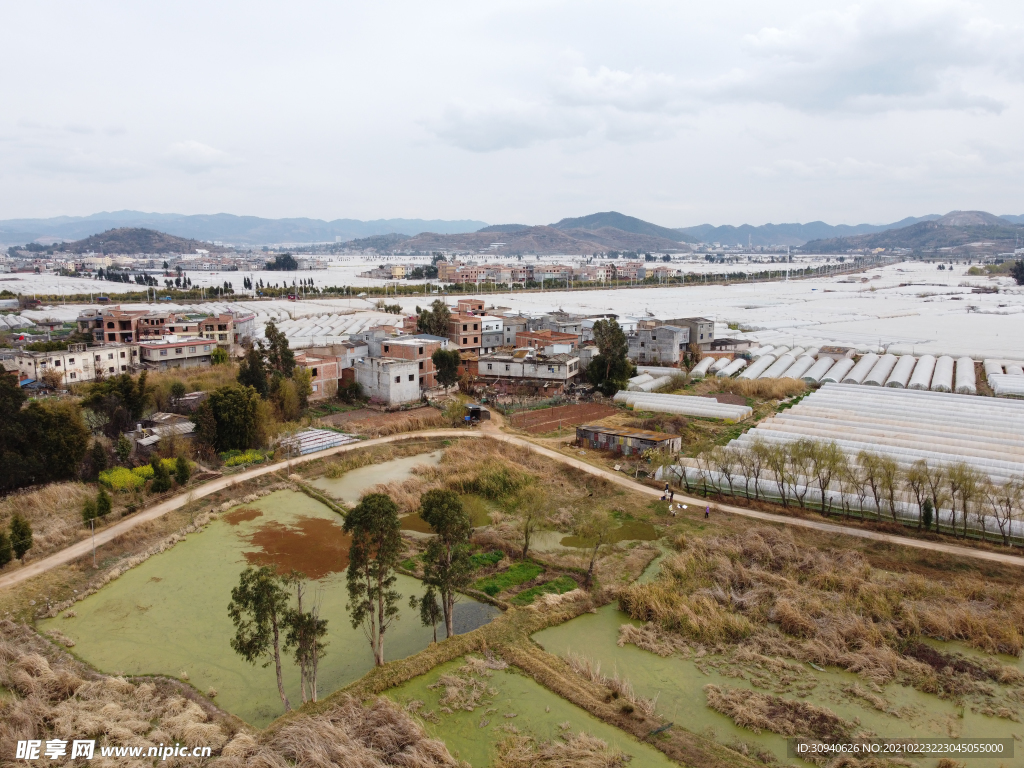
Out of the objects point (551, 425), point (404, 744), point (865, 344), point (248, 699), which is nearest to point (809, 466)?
point (551, 425)

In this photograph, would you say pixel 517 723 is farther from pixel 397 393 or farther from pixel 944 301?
pixel 944 301

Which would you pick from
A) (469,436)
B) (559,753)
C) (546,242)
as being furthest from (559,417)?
(546,242)

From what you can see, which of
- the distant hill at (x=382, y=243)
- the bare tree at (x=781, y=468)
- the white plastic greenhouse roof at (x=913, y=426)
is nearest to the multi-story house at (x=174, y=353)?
the white plastic greenhouse roof at (x=913, y=426)

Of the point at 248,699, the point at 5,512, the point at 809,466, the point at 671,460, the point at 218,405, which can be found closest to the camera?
the point at 248,699

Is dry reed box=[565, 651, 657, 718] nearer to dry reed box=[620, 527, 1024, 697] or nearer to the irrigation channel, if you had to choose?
dry reed box=[620, 527, 1024, 697]

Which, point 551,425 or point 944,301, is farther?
point 944,301

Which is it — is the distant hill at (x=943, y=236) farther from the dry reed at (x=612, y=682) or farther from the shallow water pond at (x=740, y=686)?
the dry reed at (x=612, y=682)
